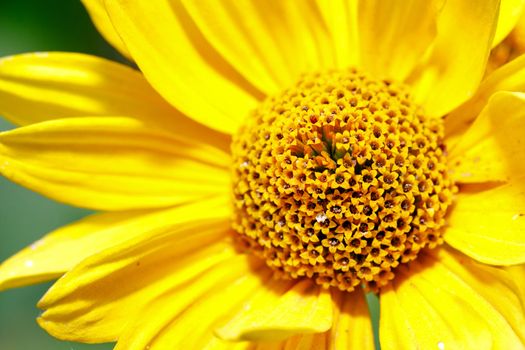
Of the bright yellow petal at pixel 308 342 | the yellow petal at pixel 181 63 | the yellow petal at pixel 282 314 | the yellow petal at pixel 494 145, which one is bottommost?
the bright yellow petal at pixel 308 342

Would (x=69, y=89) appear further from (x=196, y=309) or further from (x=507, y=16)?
(x=507, y=16)

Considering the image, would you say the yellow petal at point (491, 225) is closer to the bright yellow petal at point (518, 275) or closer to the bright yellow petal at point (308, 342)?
the bright yellow petal at point (518, 275)

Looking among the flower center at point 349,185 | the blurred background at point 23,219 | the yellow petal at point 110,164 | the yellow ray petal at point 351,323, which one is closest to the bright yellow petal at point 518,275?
the flower center at point 349,185

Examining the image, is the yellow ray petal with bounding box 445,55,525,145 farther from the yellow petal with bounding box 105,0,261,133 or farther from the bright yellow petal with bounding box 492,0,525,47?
the yellow petal with bounding box 105,0,261,133

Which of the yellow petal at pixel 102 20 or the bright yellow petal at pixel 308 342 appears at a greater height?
the yellow petal at pixel 102 20

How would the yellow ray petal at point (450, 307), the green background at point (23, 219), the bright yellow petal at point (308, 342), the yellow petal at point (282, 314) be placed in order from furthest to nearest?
the green background at point (23, 219) < the bright yellow petal at point (308, 342) < the yellow ray petal at point (450, 307) < the yellow petal at point (282, 314)

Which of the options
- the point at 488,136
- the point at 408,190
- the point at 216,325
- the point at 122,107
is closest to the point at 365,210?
the point at 408,190
